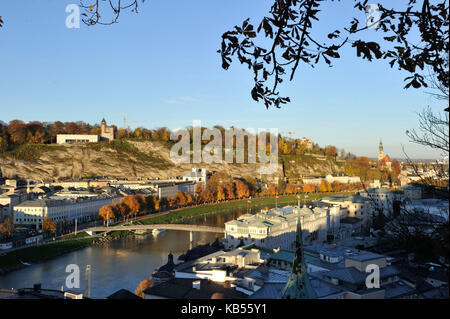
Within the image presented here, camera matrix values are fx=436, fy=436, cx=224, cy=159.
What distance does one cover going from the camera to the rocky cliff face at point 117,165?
3052cm

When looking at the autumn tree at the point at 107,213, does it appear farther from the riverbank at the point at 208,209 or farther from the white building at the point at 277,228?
the white building at the point at 277,228

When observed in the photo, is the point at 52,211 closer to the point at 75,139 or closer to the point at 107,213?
the point at 107,213

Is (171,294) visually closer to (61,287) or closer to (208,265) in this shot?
(208,265)

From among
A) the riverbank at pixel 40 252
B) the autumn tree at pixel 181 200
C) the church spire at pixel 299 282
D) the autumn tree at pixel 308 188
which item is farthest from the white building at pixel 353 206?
the church spire at pixel 299 282

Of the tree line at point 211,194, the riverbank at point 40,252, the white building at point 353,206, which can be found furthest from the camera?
the white building at point 353,206

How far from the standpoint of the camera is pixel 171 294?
23.3ft

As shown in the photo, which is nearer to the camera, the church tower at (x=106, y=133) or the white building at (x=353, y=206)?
the white building at (x=353, y=206)

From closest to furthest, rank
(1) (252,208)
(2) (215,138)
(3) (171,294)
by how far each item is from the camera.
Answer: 1. (3) (171,294)
2. (1) (252,208)
3. (2) (215,138)

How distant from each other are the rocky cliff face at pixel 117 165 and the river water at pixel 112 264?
690 inches

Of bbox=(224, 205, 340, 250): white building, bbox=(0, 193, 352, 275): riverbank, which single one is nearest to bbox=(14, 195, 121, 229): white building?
bbox=(0, 193, 352, 275): riverbank

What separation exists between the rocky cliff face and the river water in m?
17.5

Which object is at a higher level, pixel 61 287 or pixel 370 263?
pixel 370 263
